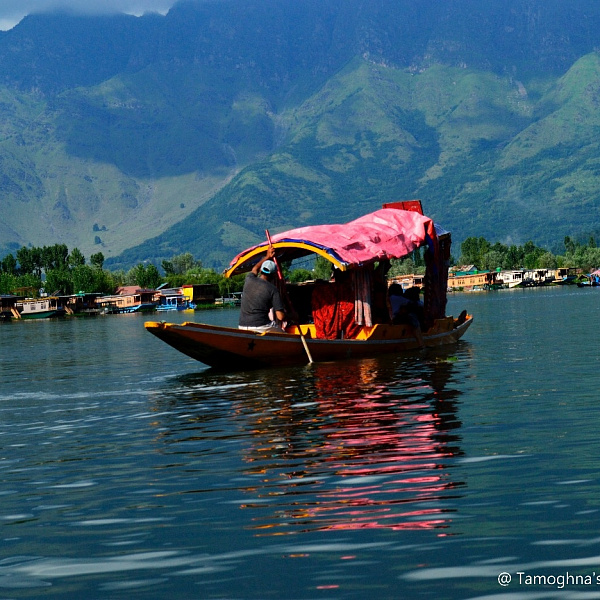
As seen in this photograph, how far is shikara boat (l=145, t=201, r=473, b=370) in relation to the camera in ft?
92.7

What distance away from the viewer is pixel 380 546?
9938 millimetres

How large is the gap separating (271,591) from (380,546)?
1.40 meters

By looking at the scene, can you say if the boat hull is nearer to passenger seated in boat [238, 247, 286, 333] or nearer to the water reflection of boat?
passenger seated in boat [238, 247, 286, 333]

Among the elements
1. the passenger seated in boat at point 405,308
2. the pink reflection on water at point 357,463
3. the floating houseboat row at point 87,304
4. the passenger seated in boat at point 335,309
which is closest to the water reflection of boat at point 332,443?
the pink reflection on water at point 357,463

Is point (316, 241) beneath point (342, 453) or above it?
above

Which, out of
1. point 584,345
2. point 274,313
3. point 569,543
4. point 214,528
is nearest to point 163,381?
point 274,313

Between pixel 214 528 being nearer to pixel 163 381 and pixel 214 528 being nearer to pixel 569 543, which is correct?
pixel 569 543

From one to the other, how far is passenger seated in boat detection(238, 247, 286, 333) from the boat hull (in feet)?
1.77

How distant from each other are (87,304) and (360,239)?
162 m

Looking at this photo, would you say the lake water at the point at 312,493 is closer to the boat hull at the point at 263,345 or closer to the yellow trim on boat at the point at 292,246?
the boat hull at the point at 263,345

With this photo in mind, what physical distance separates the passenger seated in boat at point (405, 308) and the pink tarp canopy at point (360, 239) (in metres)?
1.98

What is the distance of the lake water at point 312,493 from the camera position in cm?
925

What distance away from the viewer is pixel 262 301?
28.7 metres

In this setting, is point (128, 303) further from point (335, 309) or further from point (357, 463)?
point (357, 463)
